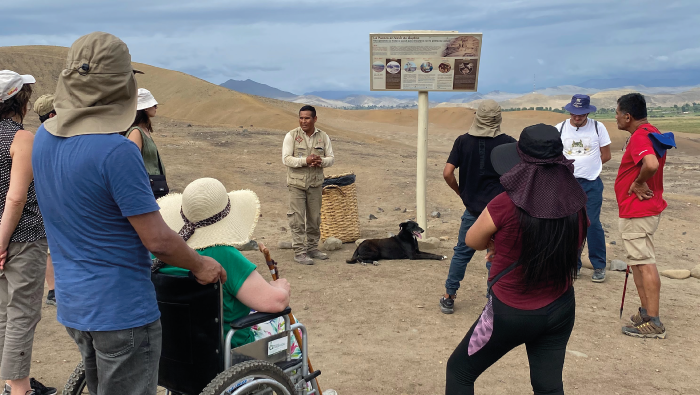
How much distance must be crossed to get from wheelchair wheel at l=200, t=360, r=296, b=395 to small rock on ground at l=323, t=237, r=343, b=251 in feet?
16.5

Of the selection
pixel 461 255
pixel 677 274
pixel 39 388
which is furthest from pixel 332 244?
pixel 39 388

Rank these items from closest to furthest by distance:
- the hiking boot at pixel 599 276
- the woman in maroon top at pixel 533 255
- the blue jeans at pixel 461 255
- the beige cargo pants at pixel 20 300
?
1. the woman in maroon top at pixel 533 255
2. the beige cargo pants at pixel 20 300
3. the blue jeans at pixel 461 255
4. the hiking boot at pixel 599 276

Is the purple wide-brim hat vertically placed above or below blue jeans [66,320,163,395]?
above

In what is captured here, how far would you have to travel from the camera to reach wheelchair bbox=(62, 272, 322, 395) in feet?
8.89

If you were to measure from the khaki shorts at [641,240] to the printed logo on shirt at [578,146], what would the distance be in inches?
56.6

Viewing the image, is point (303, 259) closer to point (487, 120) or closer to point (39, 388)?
point (487, 120)

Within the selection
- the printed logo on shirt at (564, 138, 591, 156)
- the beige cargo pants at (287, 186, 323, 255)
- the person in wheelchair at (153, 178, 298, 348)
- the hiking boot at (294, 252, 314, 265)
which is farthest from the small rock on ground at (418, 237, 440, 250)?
the person in wheelchair at (153, 178, 298, 348)

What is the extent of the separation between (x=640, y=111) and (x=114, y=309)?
4.53 m

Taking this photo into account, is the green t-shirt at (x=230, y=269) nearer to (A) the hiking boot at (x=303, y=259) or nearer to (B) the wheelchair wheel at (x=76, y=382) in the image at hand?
(B) the wheelchair wheel at (x=76, y=382)

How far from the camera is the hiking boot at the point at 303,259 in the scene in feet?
23.8

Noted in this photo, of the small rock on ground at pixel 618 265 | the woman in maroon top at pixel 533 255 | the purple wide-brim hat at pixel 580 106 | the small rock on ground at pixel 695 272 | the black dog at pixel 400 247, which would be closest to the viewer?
the woman in maroon top at pixel 533 255

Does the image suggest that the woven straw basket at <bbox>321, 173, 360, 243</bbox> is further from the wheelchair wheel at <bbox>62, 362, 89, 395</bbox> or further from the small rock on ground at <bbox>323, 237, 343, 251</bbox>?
the wheelchair wheel at <bbox>62, 362, 89, 395</bbox>

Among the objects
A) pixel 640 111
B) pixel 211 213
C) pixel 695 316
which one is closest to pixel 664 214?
pixel 695 316

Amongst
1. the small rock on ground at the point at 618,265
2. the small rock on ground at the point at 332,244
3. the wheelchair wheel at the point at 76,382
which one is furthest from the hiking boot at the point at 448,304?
the wheelchair wheel at the point at 76,382
